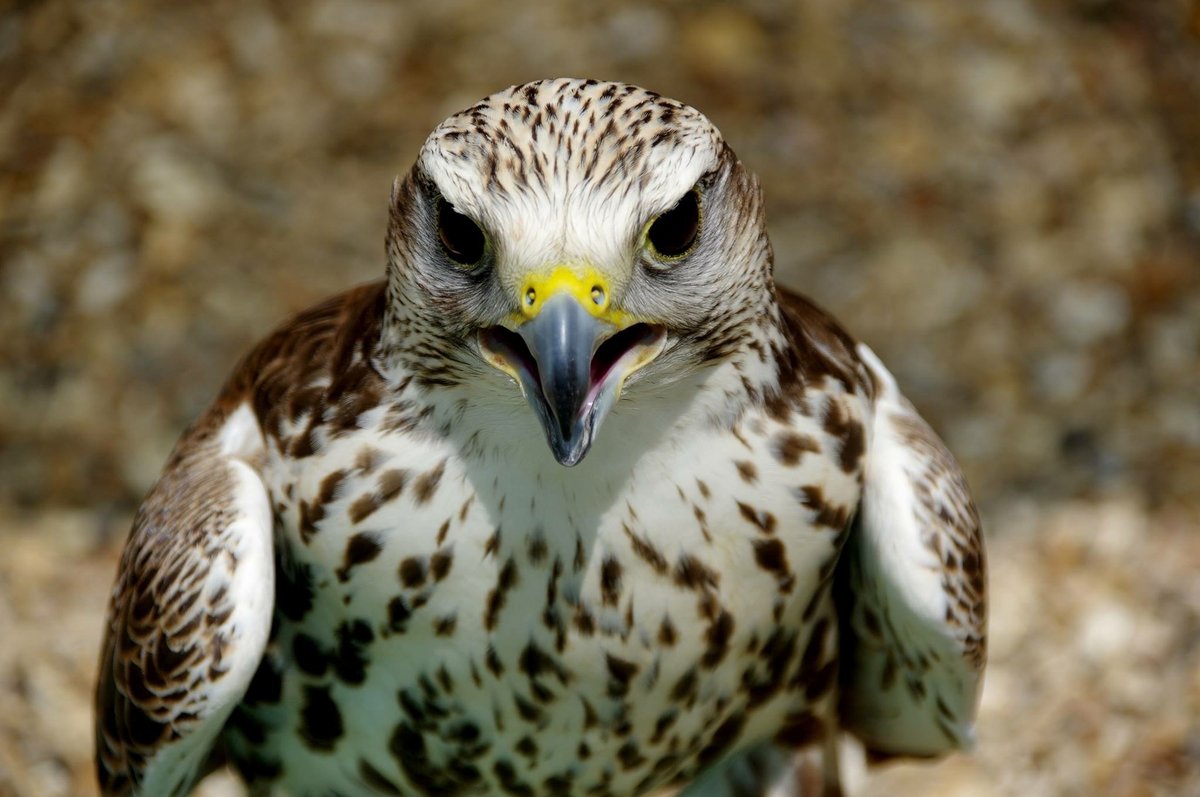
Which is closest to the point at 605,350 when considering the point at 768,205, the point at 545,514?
the point at 545,514

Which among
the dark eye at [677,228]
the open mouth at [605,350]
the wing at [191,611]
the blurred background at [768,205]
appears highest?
the dark eye at [677,228]

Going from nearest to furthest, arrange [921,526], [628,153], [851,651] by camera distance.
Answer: [628,153]
[921,526]
[851,651]

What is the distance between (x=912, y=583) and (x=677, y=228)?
85 cm

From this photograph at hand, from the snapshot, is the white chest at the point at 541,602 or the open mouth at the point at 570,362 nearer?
the open mouth at the point at 570,362

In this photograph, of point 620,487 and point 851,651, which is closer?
point 620,487

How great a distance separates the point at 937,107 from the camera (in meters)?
5.96

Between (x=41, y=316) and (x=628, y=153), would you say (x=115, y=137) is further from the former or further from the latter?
(x=628, y=153)

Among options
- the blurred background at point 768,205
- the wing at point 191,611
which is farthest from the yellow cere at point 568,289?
the blurred background at point 768,205

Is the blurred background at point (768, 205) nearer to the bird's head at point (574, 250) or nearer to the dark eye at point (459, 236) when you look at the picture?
the bird's head at point (574, 250)

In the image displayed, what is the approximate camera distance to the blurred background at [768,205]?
5.35m

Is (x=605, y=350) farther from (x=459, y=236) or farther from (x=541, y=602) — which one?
(x=541, y=602)

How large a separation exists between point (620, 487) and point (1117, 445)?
3065mm

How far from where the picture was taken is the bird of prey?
238 cm

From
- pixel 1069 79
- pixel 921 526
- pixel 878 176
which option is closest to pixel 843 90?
pixel 878 176
